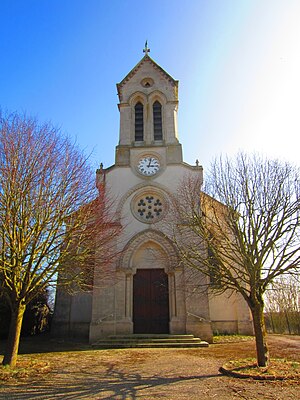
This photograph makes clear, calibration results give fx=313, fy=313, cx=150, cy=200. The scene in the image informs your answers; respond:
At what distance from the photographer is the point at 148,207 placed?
17312 millimetres

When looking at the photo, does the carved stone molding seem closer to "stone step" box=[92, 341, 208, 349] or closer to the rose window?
the rose window

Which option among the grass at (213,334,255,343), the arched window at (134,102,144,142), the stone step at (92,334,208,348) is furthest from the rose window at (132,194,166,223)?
the grass at (213,334,255,343)

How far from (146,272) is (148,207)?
3517 mm

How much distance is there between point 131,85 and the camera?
21.3 metres

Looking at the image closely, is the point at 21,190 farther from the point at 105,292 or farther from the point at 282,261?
the point at 105,292

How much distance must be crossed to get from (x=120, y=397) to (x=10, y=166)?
20.9 ft

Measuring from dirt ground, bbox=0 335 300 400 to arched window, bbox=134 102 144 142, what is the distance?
44.0 ft

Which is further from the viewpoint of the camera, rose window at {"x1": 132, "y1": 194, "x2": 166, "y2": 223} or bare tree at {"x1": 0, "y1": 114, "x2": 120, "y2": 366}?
rose window at {"x1": 132, "y1": 194, "x2": 166, "y2": 223}

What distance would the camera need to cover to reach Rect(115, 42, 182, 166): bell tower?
1888cm

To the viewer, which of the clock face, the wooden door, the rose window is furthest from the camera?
the clock face

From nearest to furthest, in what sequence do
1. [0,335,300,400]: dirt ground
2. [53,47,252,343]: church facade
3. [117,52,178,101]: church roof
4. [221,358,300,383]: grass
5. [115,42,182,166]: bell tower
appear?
[0,335,300,400]: dirt ground → [221,358,300,383]: grass → [53,47,252,343]: church facade → [115,42,182,166]: bell tower → [117,52,178,101]: church roof

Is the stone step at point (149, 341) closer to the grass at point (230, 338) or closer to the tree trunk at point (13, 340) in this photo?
the grass at point (230, 338)

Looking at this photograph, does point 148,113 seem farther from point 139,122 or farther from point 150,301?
point 150,301

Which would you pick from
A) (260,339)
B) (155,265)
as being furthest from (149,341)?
(260,339)
